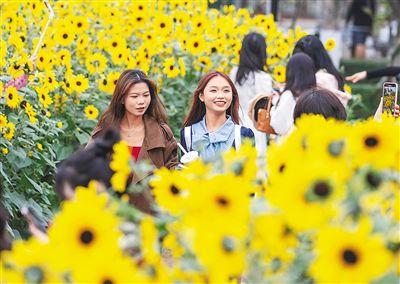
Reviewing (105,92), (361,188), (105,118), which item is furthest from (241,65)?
(361,188)

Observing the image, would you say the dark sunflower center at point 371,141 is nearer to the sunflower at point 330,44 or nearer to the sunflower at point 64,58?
the sunflower at point 64,58

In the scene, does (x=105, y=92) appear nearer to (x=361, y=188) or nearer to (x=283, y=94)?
(x=283, y=94)

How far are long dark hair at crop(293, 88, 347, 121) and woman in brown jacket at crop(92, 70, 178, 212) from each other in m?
0.89

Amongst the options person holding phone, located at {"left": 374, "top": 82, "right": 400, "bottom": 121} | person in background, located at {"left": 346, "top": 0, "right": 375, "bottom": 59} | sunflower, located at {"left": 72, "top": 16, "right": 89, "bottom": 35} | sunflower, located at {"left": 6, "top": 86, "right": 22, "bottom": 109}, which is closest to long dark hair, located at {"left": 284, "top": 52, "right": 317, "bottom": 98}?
person holding phone, located at {"left": 374, "top": 82, "right": 400, "bottom": 121}

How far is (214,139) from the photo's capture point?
5754 millimetres

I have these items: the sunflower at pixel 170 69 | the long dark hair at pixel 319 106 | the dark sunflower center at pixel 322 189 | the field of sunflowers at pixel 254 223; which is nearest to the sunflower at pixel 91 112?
the sunflower at pixel 170 69

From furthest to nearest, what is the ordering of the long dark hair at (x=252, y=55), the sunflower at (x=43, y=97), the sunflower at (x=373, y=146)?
the long dark hair at (x=252, y=55) → the sunflower at (x=43, y=97) → the sunflower at (x=373, y=146)

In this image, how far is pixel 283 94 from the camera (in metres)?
7.07

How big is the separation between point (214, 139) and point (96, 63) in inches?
115

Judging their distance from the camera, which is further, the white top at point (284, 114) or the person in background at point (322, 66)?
the person in background at point (322, 66)

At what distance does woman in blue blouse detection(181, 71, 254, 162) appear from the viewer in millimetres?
5754

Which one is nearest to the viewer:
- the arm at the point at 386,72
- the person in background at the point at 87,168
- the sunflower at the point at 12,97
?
the person in background at the point at 87,168

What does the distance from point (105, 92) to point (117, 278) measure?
592 cm

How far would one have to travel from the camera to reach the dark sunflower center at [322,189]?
2.36 metres
